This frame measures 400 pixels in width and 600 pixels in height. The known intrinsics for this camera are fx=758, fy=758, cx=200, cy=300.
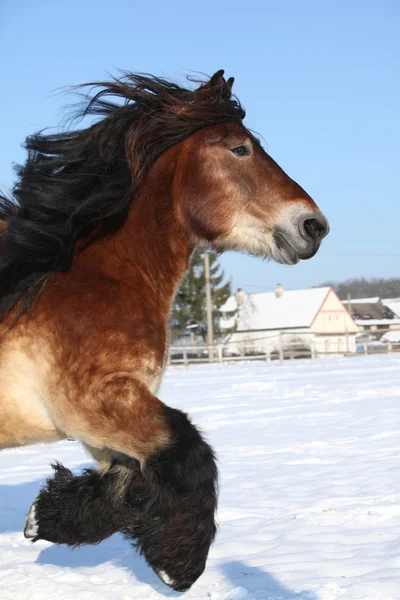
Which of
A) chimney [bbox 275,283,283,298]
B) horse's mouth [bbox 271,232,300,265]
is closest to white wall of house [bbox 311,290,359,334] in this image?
chimney [bbox 275,283,283,298]

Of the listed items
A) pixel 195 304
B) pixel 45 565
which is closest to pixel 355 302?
pixel 195 304

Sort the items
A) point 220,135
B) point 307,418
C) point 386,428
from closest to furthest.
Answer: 1. point 220,135
2. point 386,428
3. point 307,418

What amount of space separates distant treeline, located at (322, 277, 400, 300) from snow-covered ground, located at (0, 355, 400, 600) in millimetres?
109907

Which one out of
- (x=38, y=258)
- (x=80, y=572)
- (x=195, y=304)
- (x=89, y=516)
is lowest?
(x=80, y=572)

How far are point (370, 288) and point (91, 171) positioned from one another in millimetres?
124152

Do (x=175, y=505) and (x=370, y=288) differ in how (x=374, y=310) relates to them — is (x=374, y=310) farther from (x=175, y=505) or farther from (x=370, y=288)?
(x=175, y=505)

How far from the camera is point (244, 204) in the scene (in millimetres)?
3838

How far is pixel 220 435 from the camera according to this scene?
35.1 feet

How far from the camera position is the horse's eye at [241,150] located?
3.88 metres

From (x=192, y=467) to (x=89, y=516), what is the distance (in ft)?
2.58

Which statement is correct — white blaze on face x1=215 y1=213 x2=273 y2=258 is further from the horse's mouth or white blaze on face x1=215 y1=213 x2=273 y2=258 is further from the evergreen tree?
the evergreen tree

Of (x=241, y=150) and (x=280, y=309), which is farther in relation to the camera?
(x=280, y=309)

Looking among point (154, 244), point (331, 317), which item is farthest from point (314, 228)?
point (331, 317)

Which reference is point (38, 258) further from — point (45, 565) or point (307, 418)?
point (307, 418)
